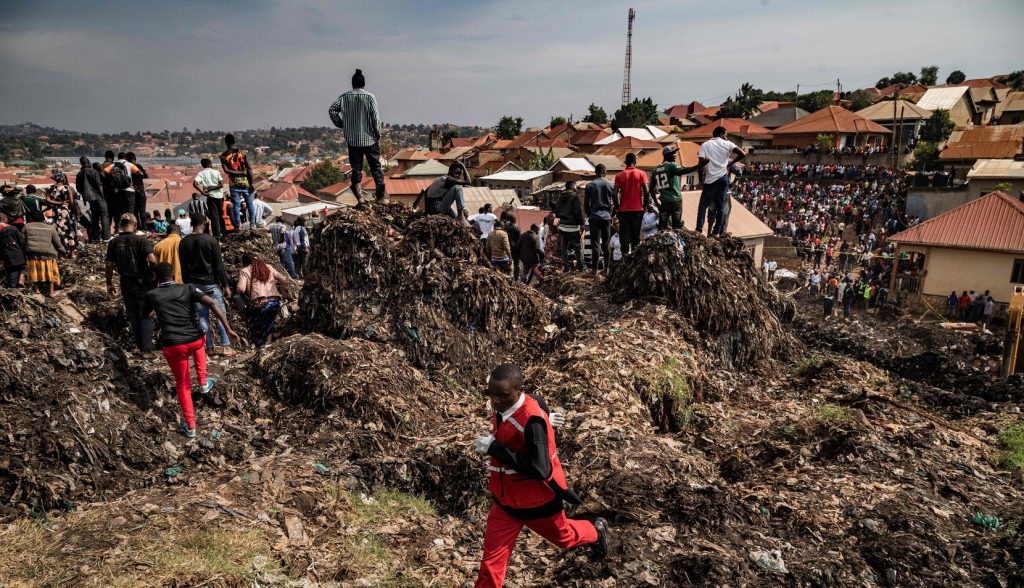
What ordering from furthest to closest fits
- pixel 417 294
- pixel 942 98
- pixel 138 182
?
pixel 942 98, pixel 138 182, pixel 417 294

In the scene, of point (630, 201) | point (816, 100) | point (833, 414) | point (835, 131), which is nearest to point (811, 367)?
point (833, 414)

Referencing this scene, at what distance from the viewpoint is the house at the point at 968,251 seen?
76.4ft

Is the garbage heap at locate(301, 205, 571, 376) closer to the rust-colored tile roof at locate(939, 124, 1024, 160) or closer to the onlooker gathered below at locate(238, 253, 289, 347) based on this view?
the onlooker gathered below at locate(238, 253, 289, 347)

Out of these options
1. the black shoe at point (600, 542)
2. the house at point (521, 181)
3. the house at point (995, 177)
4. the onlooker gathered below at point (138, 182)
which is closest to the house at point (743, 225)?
the house at point (995, 177)

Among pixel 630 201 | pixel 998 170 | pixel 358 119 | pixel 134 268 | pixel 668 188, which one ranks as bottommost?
pixel 134 268

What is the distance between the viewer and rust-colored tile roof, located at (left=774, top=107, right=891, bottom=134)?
4681cm

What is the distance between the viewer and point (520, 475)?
3633 mm

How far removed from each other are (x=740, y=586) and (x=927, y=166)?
154ft

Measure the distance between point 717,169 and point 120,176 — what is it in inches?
439

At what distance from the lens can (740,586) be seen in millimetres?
4043

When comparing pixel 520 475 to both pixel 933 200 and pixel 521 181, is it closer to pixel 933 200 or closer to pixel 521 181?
pixel 933 200

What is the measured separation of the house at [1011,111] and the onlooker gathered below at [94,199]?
69.2 metres

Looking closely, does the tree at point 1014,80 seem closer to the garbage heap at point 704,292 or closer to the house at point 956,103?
the house at point 956,103

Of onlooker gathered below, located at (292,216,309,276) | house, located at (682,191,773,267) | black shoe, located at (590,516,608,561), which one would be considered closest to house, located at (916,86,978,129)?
house, located at (682,191,773,267)
